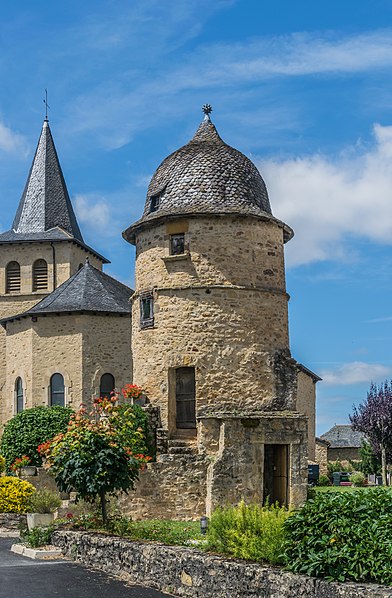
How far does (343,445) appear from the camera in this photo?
62562 mm

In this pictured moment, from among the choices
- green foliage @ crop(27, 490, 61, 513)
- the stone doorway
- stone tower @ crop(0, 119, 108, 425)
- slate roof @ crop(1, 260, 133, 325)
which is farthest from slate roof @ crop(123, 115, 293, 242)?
stone tower @ crop(0, 119, 108, 425)

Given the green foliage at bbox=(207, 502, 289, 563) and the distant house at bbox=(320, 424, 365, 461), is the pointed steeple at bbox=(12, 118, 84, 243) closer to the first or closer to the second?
the distant house at bbox=(320, 424, 365, 461)

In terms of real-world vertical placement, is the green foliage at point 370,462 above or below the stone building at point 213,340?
below

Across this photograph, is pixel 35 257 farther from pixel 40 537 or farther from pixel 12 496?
pixel 40 537

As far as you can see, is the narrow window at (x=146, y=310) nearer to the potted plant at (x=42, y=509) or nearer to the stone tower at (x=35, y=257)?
the potted plant at (x=42, y=509)

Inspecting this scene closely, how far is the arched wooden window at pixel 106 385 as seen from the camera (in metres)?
33.4

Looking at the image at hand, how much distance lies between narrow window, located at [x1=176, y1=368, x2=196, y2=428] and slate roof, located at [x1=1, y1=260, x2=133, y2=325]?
9.81 meters

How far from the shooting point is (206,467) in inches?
903

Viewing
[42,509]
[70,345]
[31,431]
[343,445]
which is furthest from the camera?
[343,445]

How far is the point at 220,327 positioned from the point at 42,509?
7176 millimetres

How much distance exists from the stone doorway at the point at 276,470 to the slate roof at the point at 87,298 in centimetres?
1172

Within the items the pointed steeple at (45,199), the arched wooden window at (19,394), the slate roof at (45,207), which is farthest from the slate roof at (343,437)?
the arched wooden window at (19,394)

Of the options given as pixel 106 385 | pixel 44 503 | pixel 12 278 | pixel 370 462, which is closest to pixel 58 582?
pixel 44 503

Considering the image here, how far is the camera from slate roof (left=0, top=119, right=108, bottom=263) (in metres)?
44.3
